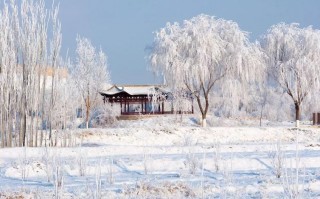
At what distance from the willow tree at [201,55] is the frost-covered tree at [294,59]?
2508mm

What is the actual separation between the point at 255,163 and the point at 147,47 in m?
23.7

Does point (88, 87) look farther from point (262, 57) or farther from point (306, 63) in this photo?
point (306, 63)

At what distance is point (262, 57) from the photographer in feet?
120

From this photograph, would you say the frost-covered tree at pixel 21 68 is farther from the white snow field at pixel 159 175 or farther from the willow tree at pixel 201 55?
the willow tree at pixel 201 55

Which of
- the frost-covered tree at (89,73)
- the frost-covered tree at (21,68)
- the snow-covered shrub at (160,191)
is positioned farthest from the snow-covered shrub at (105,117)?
the snow-covered shrub at (160,191)

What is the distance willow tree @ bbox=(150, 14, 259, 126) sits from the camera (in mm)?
33188

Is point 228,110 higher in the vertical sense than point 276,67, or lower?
lower

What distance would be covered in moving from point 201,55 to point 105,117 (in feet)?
28.7

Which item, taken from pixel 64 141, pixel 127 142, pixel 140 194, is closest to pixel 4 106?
pixel 64 141

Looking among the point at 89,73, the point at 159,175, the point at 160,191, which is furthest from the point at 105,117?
the point at 160,191

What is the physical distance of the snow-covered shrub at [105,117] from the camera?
36969mm

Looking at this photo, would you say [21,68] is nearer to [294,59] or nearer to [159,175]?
[159,175]

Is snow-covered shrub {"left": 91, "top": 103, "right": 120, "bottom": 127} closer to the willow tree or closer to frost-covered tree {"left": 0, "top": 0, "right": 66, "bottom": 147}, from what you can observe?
the willow tree

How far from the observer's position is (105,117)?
37.3 meters
